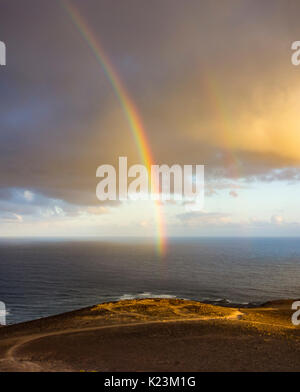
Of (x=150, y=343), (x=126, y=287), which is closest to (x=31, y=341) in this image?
(x=150, y=343)

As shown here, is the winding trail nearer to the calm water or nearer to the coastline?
the coastline

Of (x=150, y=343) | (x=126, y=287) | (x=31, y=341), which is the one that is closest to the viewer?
(x=150, y=343)

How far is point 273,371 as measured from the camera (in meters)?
18.5

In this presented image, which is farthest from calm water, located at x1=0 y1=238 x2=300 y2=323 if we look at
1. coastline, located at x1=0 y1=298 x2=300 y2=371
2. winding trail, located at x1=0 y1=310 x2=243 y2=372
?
winding trail, located at x1=0 y1=310 x2=243 y2=372

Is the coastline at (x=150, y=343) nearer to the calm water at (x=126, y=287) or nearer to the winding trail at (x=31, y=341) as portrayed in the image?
the winding trail at (x=31, y=341)

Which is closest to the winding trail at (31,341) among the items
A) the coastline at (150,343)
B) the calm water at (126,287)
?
the coastline at (150,343)

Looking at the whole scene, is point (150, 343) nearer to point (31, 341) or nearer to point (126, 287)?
point (31, 341)

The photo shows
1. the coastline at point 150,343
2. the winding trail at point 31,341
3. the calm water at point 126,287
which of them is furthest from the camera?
the calm water at point 126,287

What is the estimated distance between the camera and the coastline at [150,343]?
1955 centimetres

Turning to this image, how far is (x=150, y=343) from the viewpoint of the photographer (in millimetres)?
23984

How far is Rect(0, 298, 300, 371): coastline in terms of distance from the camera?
19547 millimetres

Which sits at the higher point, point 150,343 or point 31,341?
point 150,343

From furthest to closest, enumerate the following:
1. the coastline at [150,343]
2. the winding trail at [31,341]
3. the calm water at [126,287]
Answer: the calm water at [126,287] → the coastline at [150,343] → the winding trail at [31,341]
